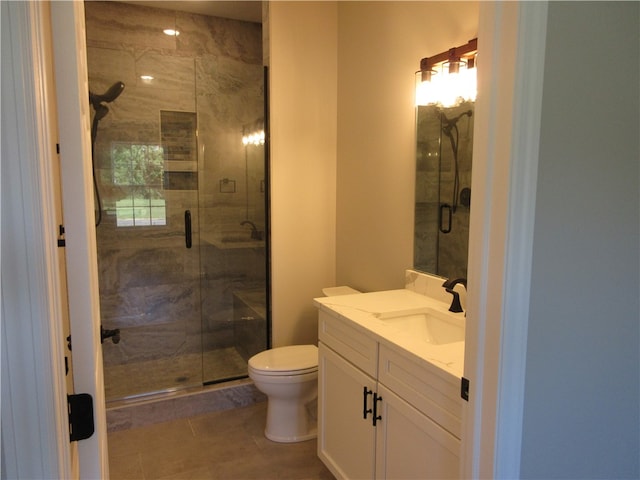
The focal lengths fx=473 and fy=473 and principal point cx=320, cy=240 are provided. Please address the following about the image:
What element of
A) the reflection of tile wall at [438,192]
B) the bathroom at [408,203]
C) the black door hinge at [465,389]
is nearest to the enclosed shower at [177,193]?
the bathroom at [408,203]

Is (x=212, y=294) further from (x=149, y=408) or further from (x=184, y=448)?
(x=184, y=448)

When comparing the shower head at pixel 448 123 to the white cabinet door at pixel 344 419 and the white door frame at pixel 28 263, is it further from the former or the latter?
the white door frame at pixel 28 263

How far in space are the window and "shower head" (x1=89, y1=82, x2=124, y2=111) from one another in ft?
0.97

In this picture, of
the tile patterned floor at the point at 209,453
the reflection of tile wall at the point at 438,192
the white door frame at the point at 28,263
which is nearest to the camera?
the white door frame at the point at 28,263

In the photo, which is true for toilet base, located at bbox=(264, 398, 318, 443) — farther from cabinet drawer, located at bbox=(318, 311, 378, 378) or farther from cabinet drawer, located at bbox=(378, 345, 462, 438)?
cabinet drawer, located at bbox=(378, 345, 462, 438)

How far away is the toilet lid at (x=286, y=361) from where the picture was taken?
2.50m

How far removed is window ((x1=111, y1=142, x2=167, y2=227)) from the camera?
3.35m

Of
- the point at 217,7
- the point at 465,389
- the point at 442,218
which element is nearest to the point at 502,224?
the point at 465,389

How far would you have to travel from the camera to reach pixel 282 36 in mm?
2832

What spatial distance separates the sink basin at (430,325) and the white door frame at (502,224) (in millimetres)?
863

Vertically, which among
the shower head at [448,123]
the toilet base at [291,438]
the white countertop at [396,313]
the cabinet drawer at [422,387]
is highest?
the shower head at [448,123]

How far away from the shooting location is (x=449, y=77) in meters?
2.08

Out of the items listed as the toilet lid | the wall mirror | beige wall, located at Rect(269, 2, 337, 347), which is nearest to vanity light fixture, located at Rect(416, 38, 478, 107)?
the wall mirror

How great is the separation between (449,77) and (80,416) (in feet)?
6.20
